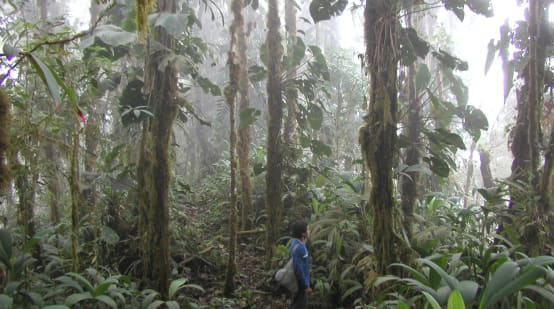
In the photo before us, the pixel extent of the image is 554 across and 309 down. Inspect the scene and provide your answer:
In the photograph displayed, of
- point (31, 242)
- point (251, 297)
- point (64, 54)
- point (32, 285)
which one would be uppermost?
point (64, 54)

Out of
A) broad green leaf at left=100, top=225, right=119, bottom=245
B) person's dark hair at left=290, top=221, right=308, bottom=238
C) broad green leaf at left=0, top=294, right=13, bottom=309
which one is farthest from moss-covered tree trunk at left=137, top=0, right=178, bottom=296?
broad green leaf at left=0, top=294, right=13, bottom=309

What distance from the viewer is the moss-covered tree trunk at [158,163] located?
429 cm

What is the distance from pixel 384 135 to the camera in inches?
141

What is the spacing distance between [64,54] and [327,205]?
12.6ft

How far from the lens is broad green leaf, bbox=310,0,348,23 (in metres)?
4.59

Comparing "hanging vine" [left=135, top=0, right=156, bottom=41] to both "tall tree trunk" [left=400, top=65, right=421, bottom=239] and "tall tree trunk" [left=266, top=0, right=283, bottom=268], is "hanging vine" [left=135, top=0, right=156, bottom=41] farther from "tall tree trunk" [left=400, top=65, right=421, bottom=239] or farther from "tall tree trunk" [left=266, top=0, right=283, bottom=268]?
"tall tree trunk" [left=400, top=65, right=421, bottom=239]

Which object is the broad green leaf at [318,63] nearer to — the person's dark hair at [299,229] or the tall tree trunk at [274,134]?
the tall tree trunk at [274,134]

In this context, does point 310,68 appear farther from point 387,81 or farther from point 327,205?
point 387,81

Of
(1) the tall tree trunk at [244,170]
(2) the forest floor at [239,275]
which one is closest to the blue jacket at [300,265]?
(2) the forest floor at [239,275]

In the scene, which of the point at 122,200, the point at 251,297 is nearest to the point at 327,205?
the point at 251,297

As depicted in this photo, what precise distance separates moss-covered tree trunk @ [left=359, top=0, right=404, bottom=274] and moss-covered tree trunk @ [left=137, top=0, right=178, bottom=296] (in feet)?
6.91

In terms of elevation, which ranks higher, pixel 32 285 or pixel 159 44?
pixel 159 44

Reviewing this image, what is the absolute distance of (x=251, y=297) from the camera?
493cm

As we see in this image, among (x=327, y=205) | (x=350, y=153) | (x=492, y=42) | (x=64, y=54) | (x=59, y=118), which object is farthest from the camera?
(x=350, y=153)
